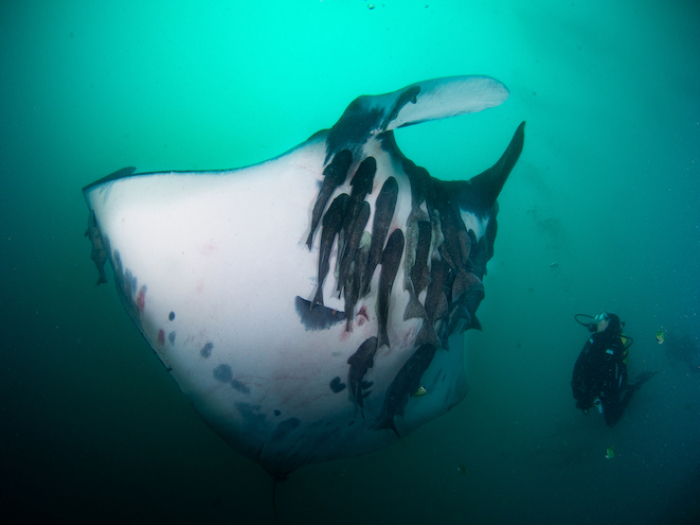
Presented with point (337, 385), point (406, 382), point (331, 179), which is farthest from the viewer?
point (406, 382)

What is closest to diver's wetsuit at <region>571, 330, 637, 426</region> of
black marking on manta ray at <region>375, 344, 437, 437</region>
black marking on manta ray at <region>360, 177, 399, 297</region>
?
black marking on manta ray at <region>375, 344, 437, 437</region>

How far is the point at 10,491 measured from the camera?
421 cm

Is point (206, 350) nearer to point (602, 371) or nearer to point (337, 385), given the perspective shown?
point (337, 385)

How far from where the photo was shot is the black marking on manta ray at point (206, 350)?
4.70 ft

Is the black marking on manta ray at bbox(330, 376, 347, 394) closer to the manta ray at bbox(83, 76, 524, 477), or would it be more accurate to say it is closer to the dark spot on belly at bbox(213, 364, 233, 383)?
the manta ray at bbox(83, 76, 524, 477)

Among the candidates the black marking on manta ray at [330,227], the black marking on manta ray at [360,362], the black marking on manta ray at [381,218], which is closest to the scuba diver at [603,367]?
the black marking on manta ray at [360,362]

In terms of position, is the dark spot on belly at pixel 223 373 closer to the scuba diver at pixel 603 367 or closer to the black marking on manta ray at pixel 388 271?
the black marking on manta ray at pixel 388 271

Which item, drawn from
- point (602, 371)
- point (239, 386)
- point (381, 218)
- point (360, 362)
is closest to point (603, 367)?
point (602, 371)

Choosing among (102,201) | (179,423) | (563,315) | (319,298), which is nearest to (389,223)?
(319,298)

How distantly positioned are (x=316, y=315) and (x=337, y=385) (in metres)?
0.47

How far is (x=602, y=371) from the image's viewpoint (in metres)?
4.45

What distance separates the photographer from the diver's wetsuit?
14.3 ft

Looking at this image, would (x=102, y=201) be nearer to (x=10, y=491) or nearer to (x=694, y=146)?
(x=10, y=491)

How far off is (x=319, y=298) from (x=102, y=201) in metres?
1.26
